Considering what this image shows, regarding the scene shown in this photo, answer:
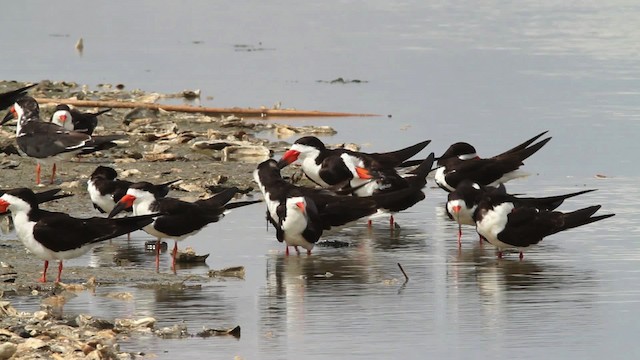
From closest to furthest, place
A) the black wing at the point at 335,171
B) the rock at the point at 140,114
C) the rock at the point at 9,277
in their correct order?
the rock at the point at 9,277 → the black wing at the point at 335,171 → the rock at the point at 140,114

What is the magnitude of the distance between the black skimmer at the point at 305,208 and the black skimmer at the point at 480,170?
4.07 ft

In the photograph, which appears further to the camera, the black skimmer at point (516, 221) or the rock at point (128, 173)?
the rock at point (128, 173)

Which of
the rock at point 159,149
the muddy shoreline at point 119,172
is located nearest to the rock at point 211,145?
the muddy shoreline at point 119,172

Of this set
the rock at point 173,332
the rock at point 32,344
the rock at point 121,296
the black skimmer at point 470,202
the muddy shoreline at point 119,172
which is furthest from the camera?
the black skimmer at point 470,202

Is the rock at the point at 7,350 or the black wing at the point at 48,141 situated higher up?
the black wing at the point at 48,141

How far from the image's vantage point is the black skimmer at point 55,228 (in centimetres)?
1082

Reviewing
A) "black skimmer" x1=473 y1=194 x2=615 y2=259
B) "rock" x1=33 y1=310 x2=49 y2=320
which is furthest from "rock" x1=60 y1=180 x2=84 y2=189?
"rock" x1=33 y1=310 x2=49 y2=320

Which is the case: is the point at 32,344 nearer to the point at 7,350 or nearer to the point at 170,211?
the point at 7,350

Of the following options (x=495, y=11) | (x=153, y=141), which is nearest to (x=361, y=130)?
(x=153, y=141)

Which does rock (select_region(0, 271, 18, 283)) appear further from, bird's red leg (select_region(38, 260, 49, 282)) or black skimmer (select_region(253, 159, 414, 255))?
black skimmer (select_region(253, 159, 414, 255))

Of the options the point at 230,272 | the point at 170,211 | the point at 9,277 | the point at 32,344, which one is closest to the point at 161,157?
the point at 170,211

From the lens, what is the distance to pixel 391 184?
1395 centimetres

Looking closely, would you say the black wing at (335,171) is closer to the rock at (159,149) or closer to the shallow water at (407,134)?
the shallow water at (407,134)

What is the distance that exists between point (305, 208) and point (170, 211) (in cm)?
111
